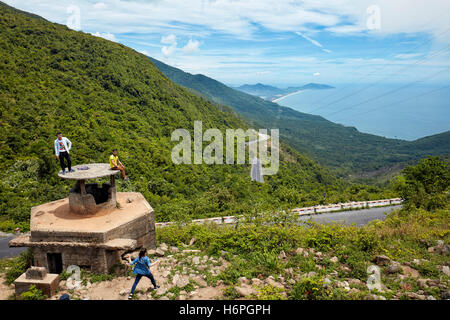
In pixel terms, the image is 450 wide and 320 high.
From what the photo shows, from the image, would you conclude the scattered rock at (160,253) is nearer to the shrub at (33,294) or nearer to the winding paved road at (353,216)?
the shrub at (33,294)

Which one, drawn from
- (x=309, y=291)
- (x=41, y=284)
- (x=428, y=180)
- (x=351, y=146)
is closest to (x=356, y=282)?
(x=309, y=291)

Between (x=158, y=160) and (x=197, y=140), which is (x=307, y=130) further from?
(x=158, y=160)

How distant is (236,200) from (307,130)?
5955 inches

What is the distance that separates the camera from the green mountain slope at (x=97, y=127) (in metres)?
21.2

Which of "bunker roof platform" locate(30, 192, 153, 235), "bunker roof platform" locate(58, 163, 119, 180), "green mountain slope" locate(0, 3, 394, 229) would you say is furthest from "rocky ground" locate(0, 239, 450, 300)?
"green mountain slope" locate(0, 3, 394, 229)

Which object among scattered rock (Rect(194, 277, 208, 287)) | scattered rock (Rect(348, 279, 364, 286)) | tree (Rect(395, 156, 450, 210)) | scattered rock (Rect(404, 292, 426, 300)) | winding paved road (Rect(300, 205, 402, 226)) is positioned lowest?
winding paved road (Rect(300, 205, 402, 226))

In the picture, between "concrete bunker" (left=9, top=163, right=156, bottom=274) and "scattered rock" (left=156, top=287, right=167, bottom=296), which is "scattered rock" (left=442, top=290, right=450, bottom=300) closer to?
"scattered rock" (left=156, top=287, right=167, bottom=296)

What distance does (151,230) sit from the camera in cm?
1043

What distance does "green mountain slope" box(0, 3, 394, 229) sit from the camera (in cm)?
2122

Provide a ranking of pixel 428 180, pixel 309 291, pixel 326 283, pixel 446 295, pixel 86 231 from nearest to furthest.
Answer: pixel 446 295
pixel 309 291
pixel 326 283
pixel 86 231
pixel 428 180

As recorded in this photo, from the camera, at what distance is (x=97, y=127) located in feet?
101

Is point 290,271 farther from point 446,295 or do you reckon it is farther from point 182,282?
point 446,295

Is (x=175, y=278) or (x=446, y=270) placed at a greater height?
(x=446, y=270)
